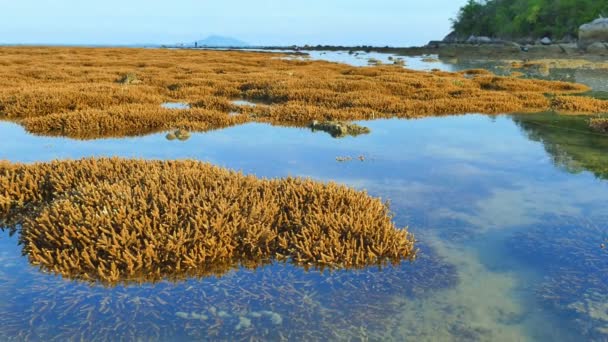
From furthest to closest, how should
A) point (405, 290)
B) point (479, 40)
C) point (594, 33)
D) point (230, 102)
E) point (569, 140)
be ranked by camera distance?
point (479, 40)
point (594, 33)
point (230, 102)
point (569, 140)
point (405, 290)

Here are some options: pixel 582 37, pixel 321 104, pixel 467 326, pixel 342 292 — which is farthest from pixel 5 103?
pixel 582 37

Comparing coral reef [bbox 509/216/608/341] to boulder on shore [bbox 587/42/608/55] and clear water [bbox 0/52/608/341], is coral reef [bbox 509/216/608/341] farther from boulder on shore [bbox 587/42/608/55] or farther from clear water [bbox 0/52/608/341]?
boulder on shore [bbox 587/42/608/55]

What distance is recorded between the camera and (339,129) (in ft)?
38.5

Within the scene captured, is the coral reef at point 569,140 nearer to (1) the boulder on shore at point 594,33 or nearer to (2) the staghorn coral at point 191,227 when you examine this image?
(2) the staghorn coral at point 191,227

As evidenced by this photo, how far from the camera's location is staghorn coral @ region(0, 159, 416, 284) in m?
4.48

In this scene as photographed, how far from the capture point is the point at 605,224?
5.64m

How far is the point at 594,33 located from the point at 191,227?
71743mm

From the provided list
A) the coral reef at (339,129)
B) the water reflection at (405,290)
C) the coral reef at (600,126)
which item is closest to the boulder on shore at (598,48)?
the coral reef at (600,126)

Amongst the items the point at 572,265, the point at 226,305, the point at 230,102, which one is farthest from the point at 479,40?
the point at 226,305

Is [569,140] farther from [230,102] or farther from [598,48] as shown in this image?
[598,48]

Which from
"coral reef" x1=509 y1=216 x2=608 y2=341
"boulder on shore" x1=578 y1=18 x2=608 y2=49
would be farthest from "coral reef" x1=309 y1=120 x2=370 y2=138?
"boulder on shore" x1=578 y1=18 x2=608 y2=49

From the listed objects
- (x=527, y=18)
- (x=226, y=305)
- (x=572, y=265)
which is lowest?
(x=226, y=305)

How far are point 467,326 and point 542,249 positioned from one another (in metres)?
1.89

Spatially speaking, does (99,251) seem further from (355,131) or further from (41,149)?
(355,131)
